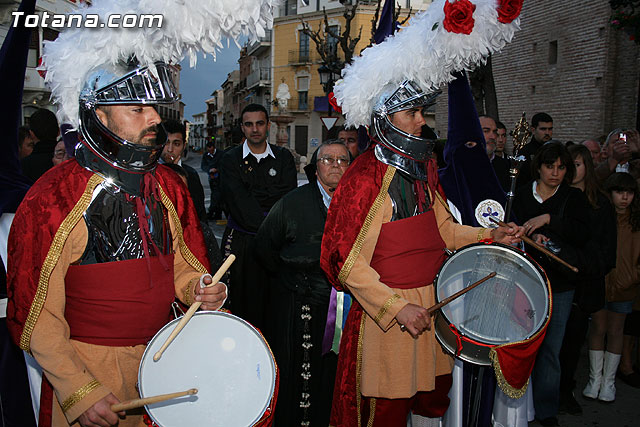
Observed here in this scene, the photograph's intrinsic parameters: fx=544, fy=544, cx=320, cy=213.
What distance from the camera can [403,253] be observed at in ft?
9.22

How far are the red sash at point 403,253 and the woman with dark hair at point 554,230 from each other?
1429 mm

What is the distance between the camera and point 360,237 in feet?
8.81

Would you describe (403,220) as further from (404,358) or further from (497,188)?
(497,188)

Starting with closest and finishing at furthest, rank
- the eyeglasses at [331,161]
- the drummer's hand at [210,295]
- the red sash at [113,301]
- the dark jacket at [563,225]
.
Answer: the red sash at [113,301] < the drummer's hand at [210,295] < the eyeglasses at [331,161] < the dark jacket at [563,225]

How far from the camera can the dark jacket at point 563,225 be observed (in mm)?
3939

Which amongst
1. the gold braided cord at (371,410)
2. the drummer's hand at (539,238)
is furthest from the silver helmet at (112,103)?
the drummer's hand at (539,238)

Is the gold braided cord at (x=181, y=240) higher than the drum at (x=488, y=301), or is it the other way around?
the gold braided cord at (x=181, y=240)

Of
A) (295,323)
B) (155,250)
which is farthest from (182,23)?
(295,323)

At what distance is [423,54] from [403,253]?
3.37ft

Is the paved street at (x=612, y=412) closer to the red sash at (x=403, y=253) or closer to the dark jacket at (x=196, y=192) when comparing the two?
the red sash at (x=403, y=253)

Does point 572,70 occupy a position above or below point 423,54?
above

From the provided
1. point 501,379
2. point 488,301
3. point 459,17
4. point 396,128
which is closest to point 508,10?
point 459,17

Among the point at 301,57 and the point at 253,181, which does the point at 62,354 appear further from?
the point at 301,57

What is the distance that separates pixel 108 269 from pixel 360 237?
3.87 feet
